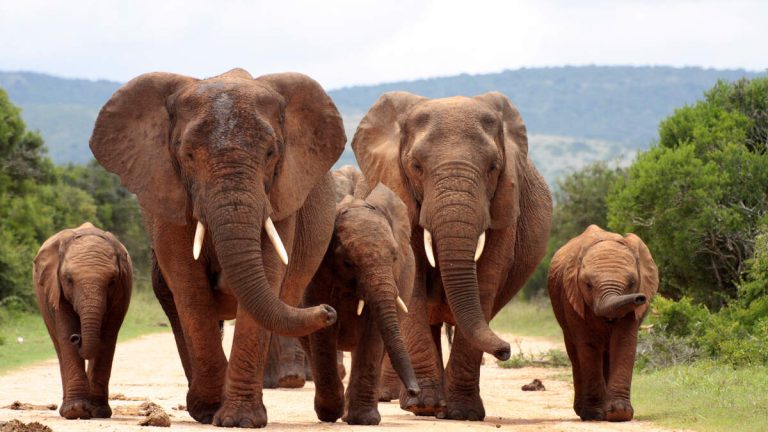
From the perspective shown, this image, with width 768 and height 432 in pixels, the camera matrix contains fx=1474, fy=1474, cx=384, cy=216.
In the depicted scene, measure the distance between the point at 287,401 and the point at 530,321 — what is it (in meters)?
18.4

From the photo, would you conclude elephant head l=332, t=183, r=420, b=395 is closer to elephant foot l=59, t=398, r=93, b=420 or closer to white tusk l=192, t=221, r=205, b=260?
white tusk l=192, t=221, r=205, b=260

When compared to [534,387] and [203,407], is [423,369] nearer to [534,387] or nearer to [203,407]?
[203,407]

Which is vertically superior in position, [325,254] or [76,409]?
[325,254]

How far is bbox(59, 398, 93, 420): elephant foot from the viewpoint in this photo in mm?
10477

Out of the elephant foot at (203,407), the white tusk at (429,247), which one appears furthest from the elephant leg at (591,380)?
the elephant foot at (203,407)

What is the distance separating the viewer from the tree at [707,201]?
1925 centimetres

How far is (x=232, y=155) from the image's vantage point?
877cm

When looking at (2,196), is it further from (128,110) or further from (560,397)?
(128,110)

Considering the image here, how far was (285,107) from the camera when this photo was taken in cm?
968

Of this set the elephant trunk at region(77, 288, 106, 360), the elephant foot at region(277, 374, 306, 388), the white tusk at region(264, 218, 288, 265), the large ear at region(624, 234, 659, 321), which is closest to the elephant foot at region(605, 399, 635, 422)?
the large ear at region(624, 234, 659, 321)

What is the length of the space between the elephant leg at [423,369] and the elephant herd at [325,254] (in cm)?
2

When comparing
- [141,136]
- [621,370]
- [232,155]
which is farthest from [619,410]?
[141,136]

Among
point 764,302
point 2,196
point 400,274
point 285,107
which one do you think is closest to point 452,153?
point 400,274

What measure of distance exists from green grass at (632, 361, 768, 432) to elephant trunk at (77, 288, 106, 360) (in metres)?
4.21
